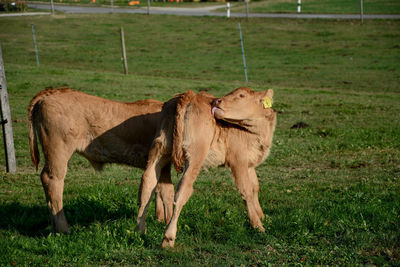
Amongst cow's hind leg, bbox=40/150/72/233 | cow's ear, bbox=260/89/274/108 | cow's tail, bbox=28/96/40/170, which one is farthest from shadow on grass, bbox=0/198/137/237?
cow's ear, bbox=260/89/274/108

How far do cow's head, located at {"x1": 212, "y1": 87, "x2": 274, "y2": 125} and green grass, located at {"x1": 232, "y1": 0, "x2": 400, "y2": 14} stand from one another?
41697mm

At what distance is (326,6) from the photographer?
174 feet

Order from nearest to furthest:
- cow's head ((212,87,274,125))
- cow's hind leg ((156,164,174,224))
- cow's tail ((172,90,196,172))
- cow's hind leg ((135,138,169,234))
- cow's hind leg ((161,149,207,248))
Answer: cow's hind leg ((161,149,207,248)) < cow's tail ((172,90,196,172)) < cow's hind leg ((135,138,169,234)) < cow's head ((212,87,274,125)) < cow's hind leg ((156,164,174,224))

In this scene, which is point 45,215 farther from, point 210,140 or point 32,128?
point 210,140

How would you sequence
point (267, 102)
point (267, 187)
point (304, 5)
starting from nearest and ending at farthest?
point (267, 102), point (267, 187), point (304, 5)

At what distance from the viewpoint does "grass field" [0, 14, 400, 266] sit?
587cm

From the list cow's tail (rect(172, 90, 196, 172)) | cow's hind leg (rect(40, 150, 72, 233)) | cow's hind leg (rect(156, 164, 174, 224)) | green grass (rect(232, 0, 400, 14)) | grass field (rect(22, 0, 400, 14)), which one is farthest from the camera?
grass field (rect(22, 0, 400, 14))

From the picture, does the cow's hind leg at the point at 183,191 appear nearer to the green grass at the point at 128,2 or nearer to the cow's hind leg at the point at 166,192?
the cow's hind leg at the point at 166,192

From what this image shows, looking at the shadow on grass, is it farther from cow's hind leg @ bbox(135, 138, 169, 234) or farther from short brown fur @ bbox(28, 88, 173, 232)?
cow's hind leg @ bbox(135, 138, 169, 234)

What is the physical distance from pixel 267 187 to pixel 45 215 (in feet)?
12.0

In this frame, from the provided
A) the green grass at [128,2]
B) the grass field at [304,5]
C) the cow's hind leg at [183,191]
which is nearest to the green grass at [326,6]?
the grass field at [304,5]

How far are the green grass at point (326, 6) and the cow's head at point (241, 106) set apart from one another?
41.7m

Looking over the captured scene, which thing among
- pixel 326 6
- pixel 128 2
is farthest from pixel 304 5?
pixel 128 2

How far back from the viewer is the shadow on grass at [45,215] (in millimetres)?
7062
